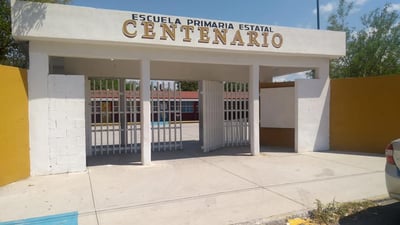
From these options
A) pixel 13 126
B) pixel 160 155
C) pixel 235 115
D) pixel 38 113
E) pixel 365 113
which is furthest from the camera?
pixel 235 115

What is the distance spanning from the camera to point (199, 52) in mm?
8836

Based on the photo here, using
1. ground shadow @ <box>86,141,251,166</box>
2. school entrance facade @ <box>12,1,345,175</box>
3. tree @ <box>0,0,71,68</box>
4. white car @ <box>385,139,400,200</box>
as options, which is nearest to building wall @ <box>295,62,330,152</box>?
school entrance facade @ <box>12,1,345,175</box>

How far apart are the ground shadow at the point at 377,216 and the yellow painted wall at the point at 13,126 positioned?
20.8 feet

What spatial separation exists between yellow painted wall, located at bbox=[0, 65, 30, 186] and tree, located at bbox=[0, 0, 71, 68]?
3.45m

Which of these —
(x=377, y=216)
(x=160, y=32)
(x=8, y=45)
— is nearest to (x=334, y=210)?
(x=377, y=216)

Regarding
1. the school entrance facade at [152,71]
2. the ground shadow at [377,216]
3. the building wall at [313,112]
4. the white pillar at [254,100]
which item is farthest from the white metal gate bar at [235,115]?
the ground shadow at [377,216]

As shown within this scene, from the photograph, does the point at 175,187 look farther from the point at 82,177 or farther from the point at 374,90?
the point at 374,90

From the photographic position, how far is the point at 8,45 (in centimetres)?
1068

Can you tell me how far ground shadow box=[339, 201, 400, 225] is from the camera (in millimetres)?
4656

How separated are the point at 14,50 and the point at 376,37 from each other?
52.2 ft

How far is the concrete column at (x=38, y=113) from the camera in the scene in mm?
7340

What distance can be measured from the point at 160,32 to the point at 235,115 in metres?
5.88

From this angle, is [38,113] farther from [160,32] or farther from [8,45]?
[8,45]

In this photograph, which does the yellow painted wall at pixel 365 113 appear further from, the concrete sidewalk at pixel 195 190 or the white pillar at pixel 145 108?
the white pillar at pixel 145 108
